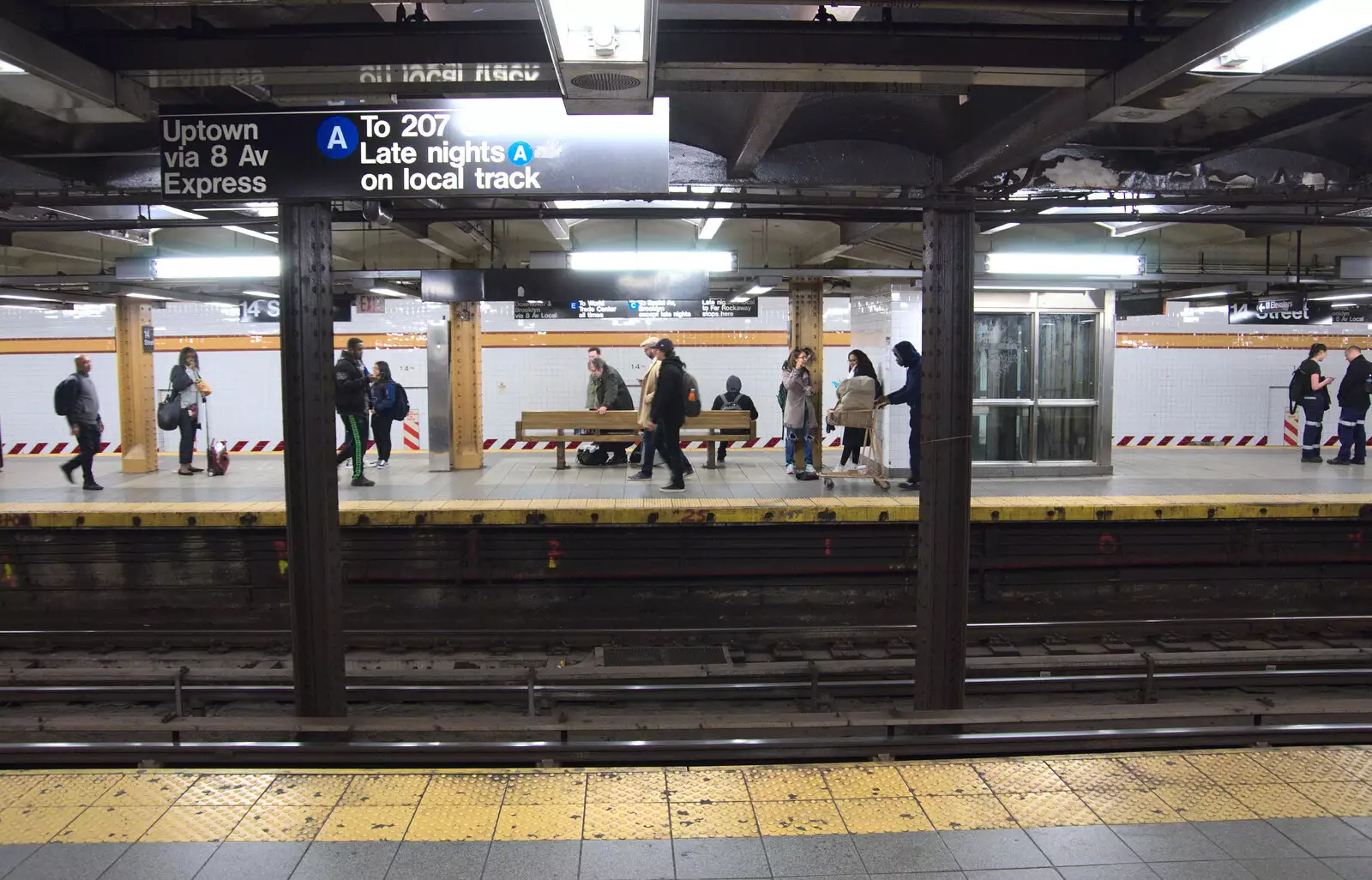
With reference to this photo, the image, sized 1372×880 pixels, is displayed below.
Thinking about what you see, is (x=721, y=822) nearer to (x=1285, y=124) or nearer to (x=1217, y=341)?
(x=1285, y=124)

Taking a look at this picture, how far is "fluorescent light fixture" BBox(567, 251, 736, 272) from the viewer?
7750 mm

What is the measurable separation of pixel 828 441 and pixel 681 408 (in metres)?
5.72

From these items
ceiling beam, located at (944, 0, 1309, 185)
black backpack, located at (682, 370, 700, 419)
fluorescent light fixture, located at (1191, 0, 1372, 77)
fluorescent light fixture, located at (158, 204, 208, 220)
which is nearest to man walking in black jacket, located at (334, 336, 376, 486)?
fluorescent light fixture, located at (158, 204, 208, 220)

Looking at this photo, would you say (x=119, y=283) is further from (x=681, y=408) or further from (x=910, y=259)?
(x=910, y=259)

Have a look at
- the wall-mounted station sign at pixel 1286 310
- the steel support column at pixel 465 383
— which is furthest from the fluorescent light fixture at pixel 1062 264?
the steel support column at pixel 465 383

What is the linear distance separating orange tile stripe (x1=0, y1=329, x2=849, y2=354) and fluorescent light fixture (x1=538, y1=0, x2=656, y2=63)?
10988 mm

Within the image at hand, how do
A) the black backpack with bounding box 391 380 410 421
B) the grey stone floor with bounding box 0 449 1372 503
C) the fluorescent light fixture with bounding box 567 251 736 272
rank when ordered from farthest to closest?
the black backpack with bounding box 391 380 410 421, the grey stone floor with bounding box 0 449 1372 503, the fluorescent light fixture with bounding box 567 251 736 272

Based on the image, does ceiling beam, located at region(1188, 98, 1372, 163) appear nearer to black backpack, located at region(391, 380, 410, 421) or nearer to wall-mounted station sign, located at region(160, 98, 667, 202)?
wall-mounted station sign, located at region(160, 98, 667, 202)

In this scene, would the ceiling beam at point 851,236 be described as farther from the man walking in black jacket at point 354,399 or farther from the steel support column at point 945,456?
the man walking in black jacket at point 354,399

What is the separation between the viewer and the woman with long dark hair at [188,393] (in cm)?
983

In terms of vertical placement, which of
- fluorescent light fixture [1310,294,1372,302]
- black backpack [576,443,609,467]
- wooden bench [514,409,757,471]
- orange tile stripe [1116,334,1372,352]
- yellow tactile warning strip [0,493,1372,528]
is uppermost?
fluorescent light fixture [1310,294,1372,302]

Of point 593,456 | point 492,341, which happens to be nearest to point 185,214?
point 593,456

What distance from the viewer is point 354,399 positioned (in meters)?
8.98

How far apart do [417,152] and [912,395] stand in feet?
19.8
